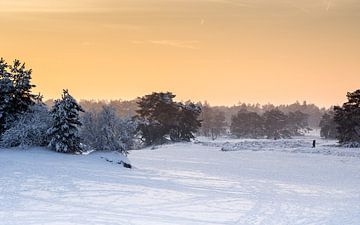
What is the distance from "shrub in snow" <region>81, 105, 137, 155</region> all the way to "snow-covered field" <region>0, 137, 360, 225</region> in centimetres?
179

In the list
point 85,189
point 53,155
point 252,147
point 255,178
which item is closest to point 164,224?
point 85,189

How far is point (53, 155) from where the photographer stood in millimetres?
31047

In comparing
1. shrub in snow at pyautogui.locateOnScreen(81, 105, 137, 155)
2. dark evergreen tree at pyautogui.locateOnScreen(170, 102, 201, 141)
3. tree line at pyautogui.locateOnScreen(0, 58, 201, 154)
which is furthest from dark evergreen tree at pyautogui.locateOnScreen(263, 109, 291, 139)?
shrub in snow at pyautogui.locateOnScreen(81, 105, 137, 155)

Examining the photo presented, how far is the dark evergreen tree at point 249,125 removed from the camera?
364 ft

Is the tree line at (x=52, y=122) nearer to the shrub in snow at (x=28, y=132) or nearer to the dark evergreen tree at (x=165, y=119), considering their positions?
the shrub in snow at (x=28, y=132)

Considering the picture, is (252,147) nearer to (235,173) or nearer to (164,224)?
(235,173)

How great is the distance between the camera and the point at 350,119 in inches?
2350

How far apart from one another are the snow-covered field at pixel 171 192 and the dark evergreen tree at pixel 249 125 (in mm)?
74454

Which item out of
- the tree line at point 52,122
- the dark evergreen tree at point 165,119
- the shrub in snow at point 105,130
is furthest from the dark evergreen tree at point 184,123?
the shrub in snow at point 105,130

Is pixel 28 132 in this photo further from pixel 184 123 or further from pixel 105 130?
pixel 184 123

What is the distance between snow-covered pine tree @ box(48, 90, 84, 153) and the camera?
3284cm

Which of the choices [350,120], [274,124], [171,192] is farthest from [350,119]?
[274,124]

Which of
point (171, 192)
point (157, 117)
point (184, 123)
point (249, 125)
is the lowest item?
point (171, 192)

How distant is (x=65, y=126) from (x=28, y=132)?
2.88 m
